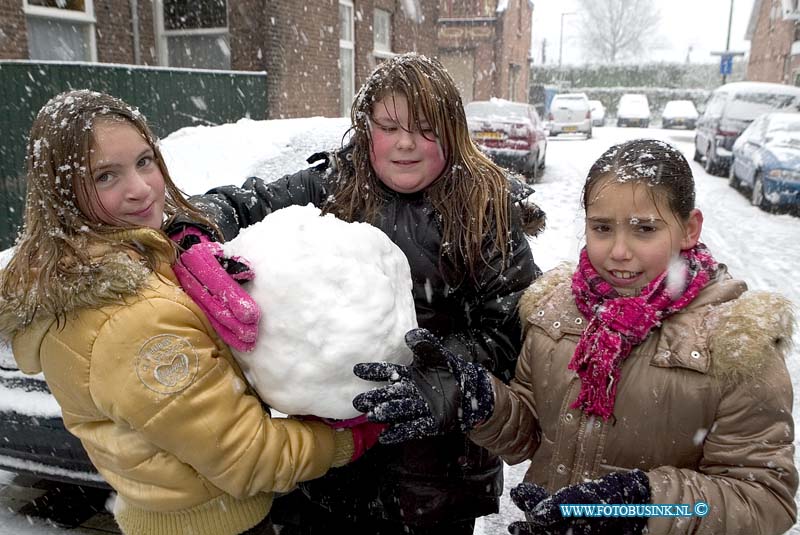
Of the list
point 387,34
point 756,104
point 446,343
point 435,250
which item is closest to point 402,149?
point 435,250

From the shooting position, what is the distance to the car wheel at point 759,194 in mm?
10383

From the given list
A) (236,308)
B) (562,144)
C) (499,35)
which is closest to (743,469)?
(236,308)

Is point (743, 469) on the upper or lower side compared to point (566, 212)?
upper

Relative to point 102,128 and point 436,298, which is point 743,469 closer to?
point 436,298

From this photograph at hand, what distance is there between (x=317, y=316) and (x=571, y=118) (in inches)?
969

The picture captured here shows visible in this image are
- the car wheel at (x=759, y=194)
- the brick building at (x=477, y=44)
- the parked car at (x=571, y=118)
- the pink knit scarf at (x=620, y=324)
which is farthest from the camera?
the brick building at (x=477, y=44)

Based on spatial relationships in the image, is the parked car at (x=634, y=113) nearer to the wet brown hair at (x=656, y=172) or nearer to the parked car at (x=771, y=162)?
the parked car at (x=771, y=162)

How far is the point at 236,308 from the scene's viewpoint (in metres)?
1.38

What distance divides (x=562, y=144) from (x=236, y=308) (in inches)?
852

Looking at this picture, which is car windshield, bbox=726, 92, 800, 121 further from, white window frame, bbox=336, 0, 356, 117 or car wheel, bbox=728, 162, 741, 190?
white window frame, bbox=336, 0, 356, 117

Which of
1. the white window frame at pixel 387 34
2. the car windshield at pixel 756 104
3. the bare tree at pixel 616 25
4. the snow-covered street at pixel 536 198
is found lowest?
the snow-covered street at pixel 536 198

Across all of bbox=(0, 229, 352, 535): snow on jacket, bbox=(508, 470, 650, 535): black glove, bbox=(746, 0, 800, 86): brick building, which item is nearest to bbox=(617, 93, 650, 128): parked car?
bbox=(746, 0, 800, 86): brick building

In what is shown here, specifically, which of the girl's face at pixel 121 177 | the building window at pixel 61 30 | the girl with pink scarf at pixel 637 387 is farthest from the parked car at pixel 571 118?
the girl's face at pixel 121 177

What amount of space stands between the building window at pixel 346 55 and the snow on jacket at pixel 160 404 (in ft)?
38.5
